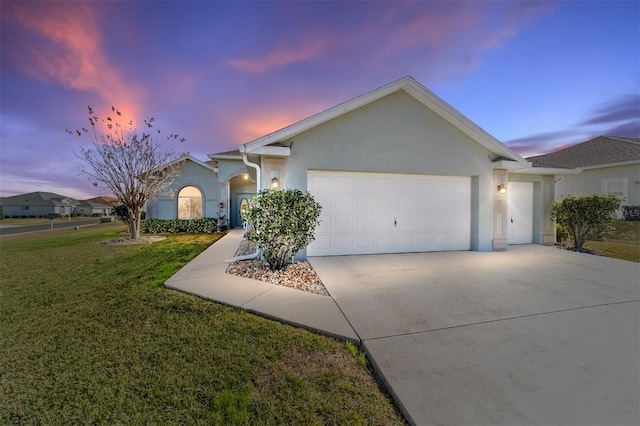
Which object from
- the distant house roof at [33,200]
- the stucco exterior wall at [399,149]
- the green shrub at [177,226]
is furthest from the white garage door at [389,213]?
the distant house roof at [33,200]

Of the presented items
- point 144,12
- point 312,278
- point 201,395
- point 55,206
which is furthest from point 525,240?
point 55,206

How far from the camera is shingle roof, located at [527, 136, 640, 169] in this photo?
13.7 metres

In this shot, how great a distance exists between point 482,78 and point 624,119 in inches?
692

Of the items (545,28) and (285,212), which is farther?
(545,28)

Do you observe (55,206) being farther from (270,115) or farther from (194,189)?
(270,115)

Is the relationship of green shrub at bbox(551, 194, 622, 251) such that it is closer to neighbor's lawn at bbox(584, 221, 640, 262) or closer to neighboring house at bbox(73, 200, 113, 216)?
neighbor's lawn at bbox(584, 221, 640, 262)

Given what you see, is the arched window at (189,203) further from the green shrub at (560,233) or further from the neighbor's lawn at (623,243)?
the neighbor's lawn at (623,243)

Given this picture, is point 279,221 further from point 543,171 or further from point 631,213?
point 631,213

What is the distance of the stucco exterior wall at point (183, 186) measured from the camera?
14.9m

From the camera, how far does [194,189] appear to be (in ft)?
50.5

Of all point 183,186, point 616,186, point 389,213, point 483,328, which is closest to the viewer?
point 483,328

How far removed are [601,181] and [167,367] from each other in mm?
22547

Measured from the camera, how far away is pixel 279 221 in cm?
539

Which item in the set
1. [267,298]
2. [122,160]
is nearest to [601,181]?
[267,298]
